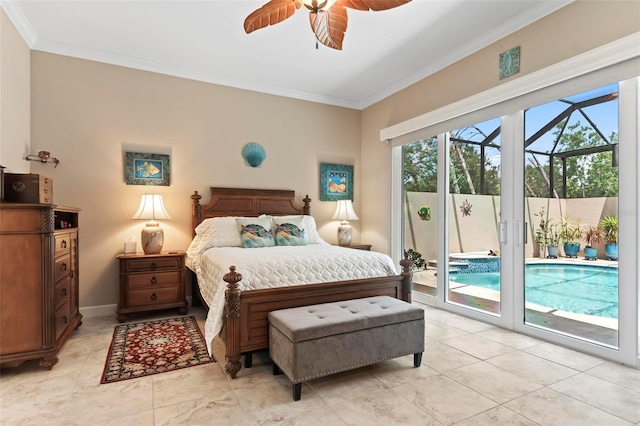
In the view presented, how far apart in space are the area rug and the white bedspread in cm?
41

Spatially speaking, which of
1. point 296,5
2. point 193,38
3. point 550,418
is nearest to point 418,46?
point 296,5

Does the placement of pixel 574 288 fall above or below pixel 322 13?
below

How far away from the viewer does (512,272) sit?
3264mm

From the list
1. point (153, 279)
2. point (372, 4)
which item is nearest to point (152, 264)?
point (153, 279)

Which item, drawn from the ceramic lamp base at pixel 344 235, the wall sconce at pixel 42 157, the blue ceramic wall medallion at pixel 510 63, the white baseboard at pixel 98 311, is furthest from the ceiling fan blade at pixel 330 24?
the white baseboard at pixel 98 311

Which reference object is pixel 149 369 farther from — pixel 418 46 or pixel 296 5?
pixel 418 46

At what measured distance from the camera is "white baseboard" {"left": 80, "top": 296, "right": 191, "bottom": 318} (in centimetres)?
373

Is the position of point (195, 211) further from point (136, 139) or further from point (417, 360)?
point (417, 360)

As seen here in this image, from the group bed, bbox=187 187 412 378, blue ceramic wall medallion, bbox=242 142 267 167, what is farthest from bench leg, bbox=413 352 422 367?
blue ceramic wall medallion, bbox=242 142 267 167

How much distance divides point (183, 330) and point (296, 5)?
2958 millimetres

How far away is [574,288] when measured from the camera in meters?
3.00

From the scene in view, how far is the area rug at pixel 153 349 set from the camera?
2.47 metres

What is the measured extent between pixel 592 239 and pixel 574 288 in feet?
1.58

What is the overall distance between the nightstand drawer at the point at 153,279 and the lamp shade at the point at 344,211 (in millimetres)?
2309
